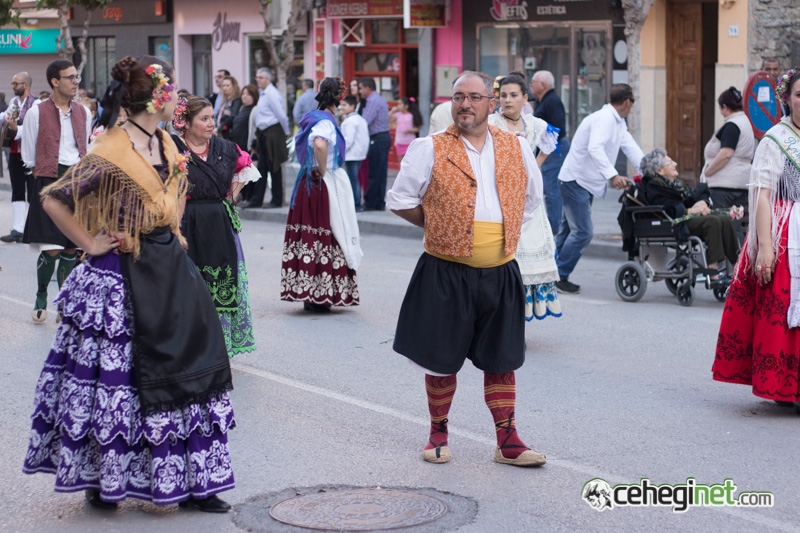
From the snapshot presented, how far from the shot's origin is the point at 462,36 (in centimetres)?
2398

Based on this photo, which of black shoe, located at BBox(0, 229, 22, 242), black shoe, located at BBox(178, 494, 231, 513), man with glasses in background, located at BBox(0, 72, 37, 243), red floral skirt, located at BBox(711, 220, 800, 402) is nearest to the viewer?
black shoe, located at BBox(178, 494, 231, 513)

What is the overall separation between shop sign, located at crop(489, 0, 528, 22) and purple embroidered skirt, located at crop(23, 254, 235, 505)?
1824 cm

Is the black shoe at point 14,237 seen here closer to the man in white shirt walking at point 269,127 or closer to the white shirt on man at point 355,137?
the man in white shirt walking at point 269,127

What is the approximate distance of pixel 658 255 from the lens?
37.8 feet

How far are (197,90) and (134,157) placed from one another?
89.1 ft

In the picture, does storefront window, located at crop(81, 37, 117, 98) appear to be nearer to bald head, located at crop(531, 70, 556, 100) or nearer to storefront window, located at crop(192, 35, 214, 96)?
storefront window, located at crop(192, 35, 214, 96)

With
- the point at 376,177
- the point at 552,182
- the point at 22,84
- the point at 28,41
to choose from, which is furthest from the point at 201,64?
the point at 552,182

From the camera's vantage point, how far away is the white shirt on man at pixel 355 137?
18.5 metres

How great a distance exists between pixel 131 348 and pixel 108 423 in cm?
32

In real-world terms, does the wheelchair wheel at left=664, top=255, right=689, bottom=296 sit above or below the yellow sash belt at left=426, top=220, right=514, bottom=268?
below

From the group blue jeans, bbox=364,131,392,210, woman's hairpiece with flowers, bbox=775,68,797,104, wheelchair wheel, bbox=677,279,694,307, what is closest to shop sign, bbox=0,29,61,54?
blue jeans, bbox=364,131,392,210

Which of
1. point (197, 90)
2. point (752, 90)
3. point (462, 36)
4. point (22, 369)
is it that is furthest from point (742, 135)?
point (197, 90)

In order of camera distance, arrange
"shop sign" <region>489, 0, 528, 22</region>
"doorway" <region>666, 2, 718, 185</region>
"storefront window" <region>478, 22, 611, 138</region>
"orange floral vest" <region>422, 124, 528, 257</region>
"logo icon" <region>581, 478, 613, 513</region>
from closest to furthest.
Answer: "logo icon" <region>581, 478, 613, 513</region>
"orange floral vest" <region>422, 124, 528, 257</region>
"doorway" <region>666, 2, 718, 185</region>
"storefront window" <region>478, 22, 611, 138</region>
"shop sign" <region>489, 0, 528, 22</region>

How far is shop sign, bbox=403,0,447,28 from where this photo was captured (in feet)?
77.0
